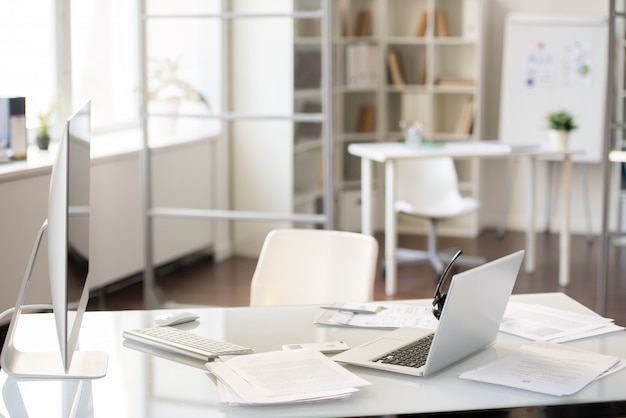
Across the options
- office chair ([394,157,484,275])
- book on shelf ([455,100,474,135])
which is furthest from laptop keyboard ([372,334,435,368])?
book on shelf ([455,100,474,135])

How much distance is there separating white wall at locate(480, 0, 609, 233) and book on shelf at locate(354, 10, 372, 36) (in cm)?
89

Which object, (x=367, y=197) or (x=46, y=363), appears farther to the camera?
(x=367, y=197)

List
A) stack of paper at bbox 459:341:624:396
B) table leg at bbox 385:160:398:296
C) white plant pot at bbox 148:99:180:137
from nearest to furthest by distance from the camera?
stack of paper at bbox 459:341:624:396
table leg at bbox 385:160:398:296
white plant pot at bbox 148:99:180:137

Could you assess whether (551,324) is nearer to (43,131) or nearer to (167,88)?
(43,131)

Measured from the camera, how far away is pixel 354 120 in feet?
23.2

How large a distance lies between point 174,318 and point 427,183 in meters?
3.93

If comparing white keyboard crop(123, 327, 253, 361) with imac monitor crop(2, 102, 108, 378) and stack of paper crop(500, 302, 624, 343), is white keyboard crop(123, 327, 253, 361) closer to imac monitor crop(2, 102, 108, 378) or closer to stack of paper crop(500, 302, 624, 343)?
imac monitor crop(2, 102, 108, 378)

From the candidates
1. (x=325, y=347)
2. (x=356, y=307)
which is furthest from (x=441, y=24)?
(x=325, y=347)

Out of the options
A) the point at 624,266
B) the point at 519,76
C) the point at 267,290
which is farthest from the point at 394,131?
the point at 267,290

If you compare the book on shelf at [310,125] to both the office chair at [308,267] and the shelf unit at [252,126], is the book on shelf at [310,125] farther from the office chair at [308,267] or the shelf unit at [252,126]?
the office chair at [308,267]

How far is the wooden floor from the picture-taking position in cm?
516

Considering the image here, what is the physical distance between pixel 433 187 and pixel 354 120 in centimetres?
124

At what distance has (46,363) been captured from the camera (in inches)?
73.5

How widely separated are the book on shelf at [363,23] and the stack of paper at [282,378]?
536 centimetres
